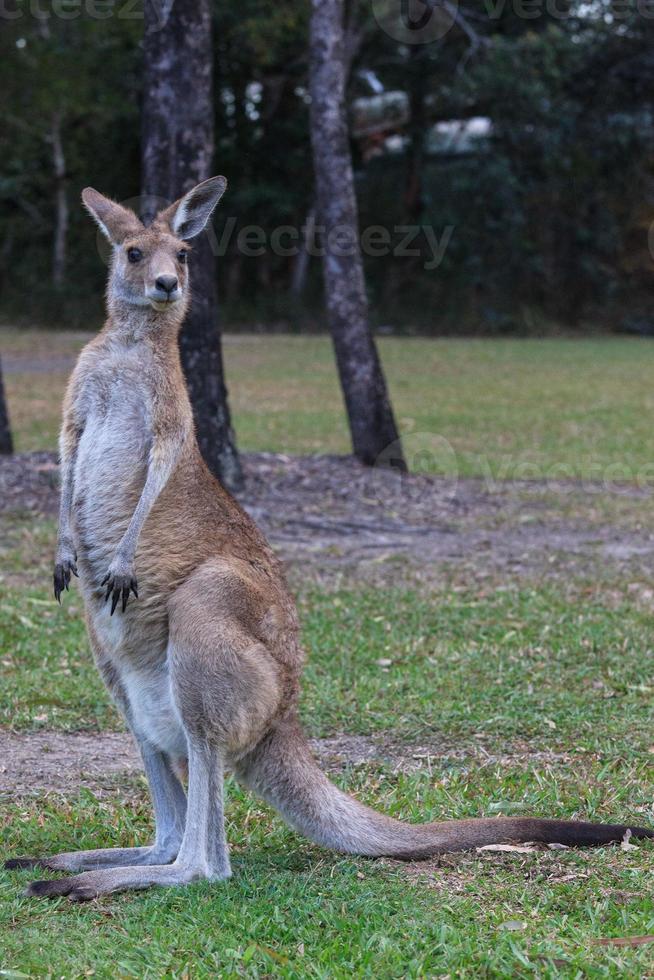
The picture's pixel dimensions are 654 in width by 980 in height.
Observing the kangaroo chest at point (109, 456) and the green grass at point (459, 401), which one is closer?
the kangaroo chest at point (109, 456)

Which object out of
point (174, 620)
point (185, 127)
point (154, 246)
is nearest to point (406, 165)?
point (185, 127)

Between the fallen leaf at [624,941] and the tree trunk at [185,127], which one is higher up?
the tree trunk at [185,127]

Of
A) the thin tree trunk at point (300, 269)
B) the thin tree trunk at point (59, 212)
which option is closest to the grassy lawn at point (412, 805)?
the thin tree trunk at point (59, 212)

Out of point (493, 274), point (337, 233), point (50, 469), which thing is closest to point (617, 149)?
point (493, 274)

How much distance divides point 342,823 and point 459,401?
482 inches

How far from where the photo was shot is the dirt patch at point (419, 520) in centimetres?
690

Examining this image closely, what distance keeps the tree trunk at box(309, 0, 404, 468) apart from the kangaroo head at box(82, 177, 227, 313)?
5.51m

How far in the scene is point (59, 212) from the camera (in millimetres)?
25016

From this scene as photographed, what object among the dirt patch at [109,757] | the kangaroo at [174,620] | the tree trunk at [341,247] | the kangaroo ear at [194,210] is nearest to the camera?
the kangaroo at [174,620]

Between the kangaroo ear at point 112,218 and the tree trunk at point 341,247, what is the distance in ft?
18.0

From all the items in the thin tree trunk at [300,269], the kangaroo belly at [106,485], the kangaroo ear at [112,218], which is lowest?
the kangaroo belly at [106,485]

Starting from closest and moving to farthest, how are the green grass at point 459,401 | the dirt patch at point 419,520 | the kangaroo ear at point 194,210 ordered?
1. the kangaroo ear at point 194,210
2. the dirt patch at point 419,520
3. the green grass at point 459,401

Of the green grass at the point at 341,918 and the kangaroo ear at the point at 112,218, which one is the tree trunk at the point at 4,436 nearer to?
the kangaroo ear at the point at 112,218

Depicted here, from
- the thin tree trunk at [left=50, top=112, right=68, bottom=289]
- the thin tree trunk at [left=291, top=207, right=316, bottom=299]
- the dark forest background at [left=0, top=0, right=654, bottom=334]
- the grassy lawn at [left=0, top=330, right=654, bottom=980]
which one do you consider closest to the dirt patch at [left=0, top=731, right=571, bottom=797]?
the grassy lawn at [left=0, top=330, right=654, bottom=980]
